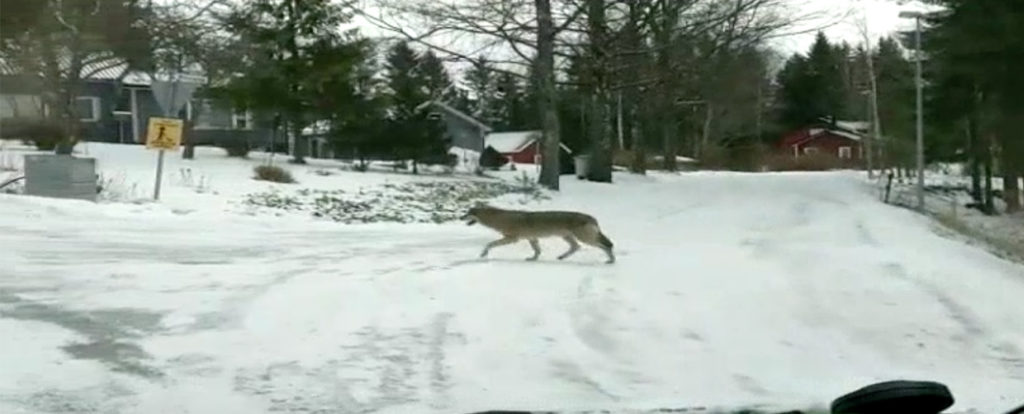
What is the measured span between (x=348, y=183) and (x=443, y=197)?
1.84 metres

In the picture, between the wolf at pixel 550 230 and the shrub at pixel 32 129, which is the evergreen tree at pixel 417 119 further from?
the shrub at pixel 32 129

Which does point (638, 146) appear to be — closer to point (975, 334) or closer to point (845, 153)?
point (845, 153)

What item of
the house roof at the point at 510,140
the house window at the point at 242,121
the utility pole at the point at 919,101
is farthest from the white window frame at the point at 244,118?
the utility pole at the point at 919,101

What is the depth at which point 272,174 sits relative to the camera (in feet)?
51.1

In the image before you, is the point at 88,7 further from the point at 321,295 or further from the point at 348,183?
the point at 348,183

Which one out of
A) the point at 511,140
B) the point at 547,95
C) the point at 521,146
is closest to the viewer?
the point at 547,95

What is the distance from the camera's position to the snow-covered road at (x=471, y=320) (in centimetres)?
452

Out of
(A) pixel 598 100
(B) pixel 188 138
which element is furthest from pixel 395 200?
(A) pixel 598 100

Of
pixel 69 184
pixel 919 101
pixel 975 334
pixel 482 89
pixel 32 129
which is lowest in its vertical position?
pixel 975 334

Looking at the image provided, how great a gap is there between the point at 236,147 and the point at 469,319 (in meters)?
10.7

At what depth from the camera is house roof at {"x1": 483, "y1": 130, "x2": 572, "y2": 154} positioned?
1895 centimetres

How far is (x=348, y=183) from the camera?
15.8m

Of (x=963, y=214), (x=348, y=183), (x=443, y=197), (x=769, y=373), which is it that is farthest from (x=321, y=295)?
(x=963, y=214)

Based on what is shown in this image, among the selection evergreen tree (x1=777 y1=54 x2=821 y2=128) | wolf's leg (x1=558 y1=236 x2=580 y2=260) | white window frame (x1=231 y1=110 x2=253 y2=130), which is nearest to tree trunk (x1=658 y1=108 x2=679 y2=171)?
evergreen tree (x1=777 y1=54 x2=821 y2=128)
